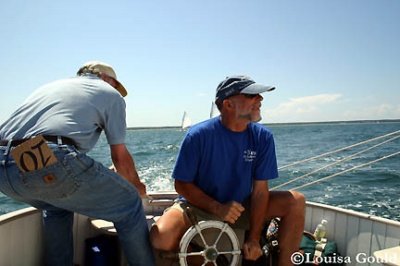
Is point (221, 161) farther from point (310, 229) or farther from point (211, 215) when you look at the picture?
point (310, 229)

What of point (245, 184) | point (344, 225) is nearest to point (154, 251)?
point (245, 184)

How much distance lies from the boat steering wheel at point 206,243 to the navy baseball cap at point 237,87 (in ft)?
2.25

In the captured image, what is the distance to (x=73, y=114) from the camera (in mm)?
1712

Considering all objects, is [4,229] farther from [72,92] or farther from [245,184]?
[245,184]

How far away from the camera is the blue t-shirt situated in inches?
86.3

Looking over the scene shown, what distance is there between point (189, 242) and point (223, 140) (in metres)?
0.60

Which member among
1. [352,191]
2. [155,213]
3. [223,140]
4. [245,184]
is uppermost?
[223,140]

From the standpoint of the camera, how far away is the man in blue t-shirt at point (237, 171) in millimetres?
2146

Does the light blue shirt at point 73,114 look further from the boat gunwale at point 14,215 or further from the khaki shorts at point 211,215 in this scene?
the boat gunwale at point 14,215

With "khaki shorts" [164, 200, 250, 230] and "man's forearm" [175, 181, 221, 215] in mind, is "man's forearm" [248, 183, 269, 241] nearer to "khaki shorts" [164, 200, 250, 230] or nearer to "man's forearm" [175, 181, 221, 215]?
"khaki shorts" [164, 200, 250, 230]

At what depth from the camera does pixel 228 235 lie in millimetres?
2021

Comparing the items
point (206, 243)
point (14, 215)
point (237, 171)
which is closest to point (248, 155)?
point (237, 171)

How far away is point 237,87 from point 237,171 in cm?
48

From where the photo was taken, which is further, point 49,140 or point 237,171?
point 237,171
